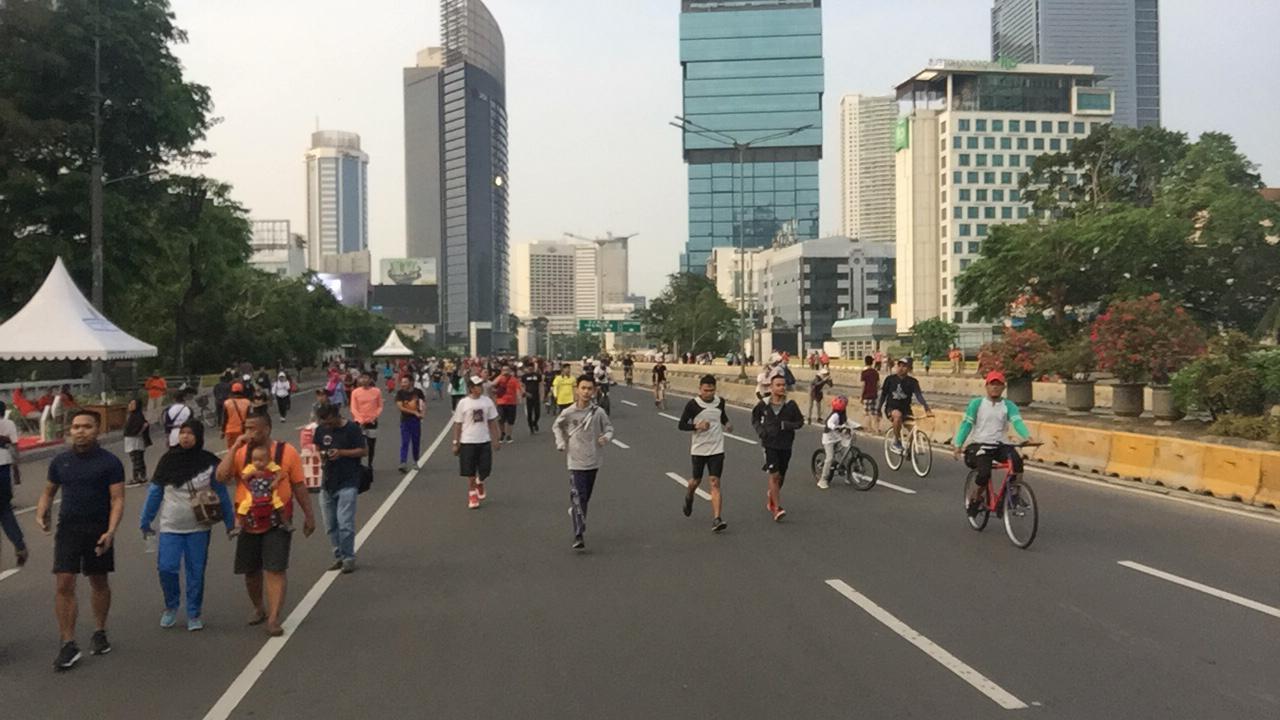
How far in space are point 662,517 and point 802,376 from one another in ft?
160

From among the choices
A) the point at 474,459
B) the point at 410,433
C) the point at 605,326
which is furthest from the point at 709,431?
the point at 605,326

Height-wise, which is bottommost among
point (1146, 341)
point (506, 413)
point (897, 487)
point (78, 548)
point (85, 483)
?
point (897, 487)

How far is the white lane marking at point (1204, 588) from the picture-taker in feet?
24.0

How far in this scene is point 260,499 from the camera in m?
6.77

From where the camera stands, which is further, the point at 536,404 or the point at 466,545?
the point at 536,404

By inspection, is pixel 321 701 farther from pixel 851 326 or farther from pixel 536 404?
pixel 851 326

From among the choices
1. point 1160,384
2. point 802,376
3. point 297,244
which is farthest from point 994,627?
point 297,244

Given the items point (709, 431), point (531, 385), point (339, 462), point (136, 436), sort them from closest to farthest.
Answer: point (339, 462) → point (709, 431) → point (136, 436) → point (531, 385)

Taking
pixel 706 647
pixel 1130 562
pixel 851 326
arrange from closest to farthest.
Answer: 1. pixel 706 647
2. pixel 1130 562
3. pixel 851 326

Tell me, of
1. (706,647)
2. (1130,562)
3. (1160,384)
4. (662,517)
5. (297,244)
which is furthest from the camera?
(297,244)

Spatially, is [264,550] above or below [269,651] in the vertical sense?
above

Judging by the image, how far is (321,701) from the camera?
5.54m

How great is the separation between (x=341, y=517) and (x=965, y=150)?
12451 cm

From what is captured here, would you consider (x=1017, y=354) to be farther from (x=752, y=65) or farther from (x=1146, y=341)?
(x=752, y=65)
